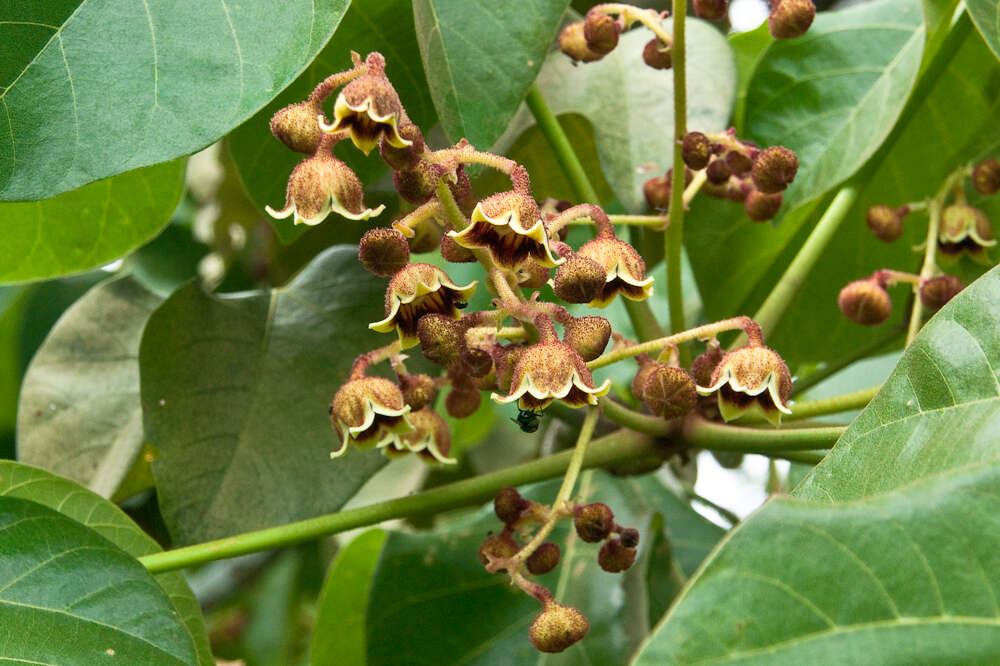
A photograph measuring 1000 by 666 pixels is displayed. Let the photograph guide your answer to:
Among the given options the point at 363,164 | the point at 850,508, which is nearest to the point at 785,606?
the point at 850,508

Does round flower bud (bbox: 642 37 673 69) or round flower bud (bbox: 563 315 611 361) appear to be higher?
round flower bud (bbox: 642 37 673 69)

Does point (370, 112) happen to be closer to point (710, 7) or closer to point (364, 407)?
point (364, 407)

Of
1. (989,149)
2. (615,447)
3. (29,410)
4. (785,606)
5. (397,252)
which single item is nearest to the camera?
(785,606)

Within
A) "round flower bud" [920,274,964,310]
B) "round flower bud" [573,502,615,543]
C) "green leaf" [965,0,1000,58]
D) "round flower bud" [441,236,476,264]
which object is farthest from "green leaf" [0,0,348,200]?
"round flower bud" [920,274,964,310]

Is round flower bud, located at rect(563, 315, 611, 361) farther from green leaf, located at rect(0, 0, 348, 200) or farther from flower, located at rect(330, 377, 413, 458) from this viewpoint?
green leaf, located at rect(0, 0, 348, 200)

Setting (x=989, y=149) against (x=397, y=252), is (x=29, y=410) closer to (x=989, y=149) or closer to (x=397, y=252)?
(x=397, y=252)

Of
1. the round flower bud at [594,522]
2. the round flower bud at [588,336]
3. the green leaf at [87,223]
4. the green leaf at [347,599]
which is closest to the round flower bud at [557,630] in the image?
the round flower bud at [594,522]

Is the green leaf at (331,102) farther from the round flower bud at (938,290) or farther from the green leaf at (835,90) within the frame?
the round flower bud at (938,290)
